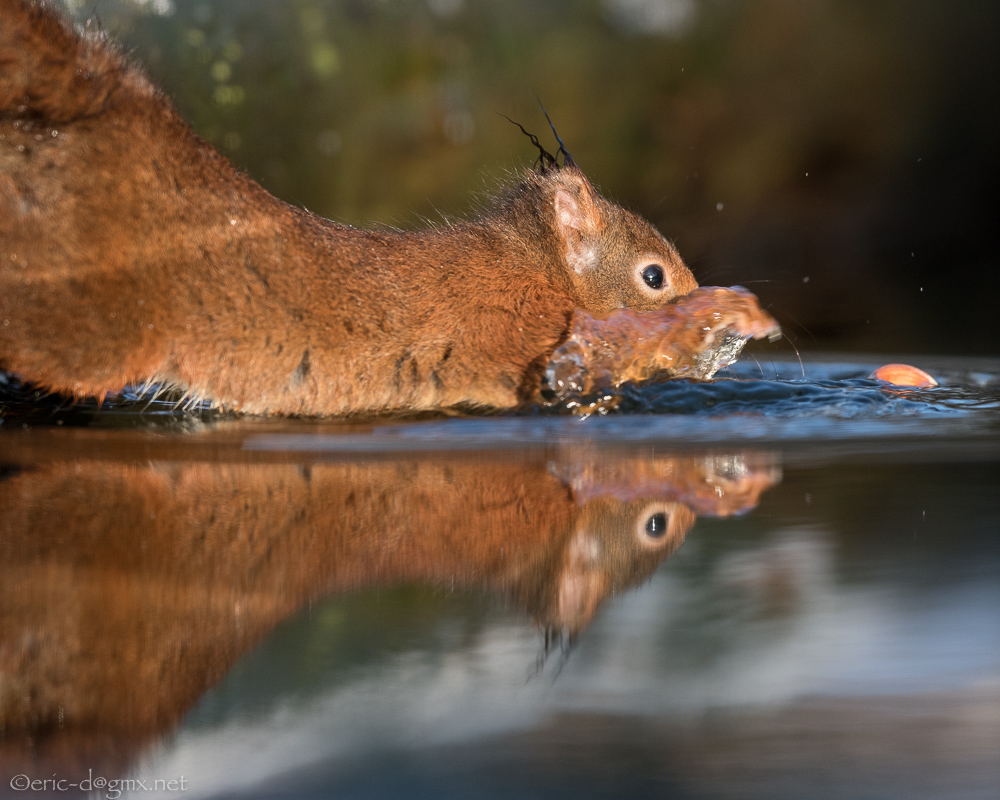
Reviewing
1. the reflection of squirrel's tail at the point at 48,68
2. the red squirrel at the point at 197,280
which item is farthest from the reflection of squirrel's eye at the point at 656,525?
the reflection of squirrel's tail at the point at 48,68

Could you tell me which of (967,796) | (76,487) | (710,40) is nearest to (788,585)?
(967,796)

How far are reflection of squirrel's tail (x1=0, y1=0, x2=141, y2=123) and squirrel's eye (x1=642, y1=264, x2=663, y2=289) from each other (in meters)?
2.31


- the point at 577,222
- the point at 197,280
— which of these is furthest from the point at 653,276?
the point at 197,280

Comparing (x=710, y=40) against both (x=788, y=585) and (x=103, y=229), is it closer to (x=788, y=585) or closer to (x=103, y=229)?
(x=103, y=229)

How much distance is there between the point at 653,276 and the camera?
17.3 ft

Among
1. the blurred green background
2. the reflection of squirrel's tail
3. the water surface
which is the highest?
the blurred green background

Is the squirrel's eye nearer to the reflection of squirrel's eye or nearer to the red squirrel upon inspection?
the red squirrel

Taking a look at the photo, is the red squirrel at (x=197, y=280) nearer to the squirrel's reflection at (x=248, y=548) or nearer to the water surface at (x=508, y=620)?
the water surface at (x=508, y=620)

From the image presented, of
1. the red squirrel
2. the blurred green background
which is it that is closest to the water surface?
the red squirrel

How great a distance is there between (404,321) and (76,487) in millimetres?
1861

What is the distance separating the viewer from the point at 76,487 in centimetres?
313

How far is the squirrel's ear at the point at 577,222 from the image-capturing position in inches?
205

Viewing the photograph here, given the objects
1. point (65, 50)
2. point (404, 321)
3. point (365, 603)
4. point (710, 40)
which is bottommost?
point (365, 603)

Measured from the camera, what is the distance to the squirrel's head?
17.1 feet
